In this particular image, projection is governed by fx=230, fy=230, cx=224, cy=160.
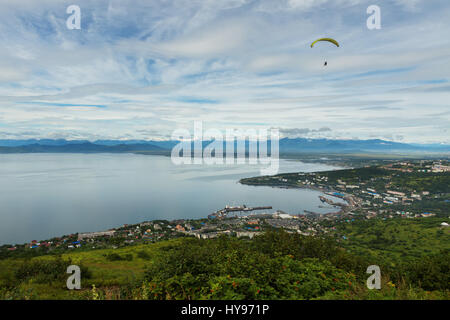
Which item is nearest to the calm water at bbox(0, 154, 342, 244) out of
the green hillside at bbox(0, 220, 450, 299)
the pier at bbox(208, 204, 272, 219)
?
the pier at bbox(208, 204, 272, 219)

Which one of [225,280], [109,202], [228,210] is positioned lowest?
[228,210]

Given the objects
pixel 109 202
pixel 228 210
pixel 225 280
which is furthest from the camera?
pixel 109 202

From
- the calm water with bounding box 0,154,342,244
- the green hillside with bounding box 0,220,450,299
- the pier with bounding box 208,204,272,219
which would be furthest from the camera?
the pier with bounding box 208,204,272,219

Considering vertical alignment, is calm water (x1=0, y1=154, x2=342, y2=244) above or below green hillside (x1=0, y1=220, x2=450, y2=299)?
below

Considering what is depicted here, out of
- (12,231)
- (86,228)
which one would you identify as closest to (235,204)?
(86,228)

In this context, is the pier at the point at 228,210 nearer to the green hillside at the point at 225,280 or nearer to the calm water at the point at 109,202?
the calm water at the point at 109,202

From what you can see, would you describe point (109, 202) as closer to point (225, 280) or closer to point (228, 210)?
point (228, 210)

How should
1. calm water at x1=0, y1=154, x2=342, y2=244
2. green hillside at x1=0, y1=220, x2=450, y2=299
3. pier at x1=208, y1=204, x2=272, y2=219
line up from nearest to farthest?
green hillside at x1=0, y1=220, x2=450, y2=299
calm water at x1=0, y1=154, x2=342, y2=244
pier at x1=208, y1=204, x2=272, y2=219

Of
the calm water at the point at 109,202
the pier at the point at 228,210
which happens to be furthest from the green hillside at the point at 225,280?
the pier at the point at 228,210

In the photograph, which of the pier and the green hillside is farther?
the pier

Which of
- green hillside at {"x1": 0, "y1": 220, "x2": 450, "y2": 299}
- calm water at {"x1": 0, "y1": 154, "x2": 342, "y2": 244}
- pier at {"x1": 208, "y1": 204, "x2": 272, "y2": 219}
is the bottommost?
pier at {"x1": 208, "y1": 204, "x2": 272, "y2": 219}

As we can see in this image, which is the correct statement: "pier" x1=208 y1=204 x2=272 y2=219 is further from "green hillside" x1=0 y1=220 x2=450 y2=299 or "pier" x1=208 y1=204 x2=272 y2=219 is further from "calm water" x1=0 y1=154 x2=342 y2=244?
"green hillside" x1=0 y1=220 x2=450 y2=299

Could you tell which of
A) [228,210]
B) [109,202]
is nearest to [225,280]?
[228,210]
